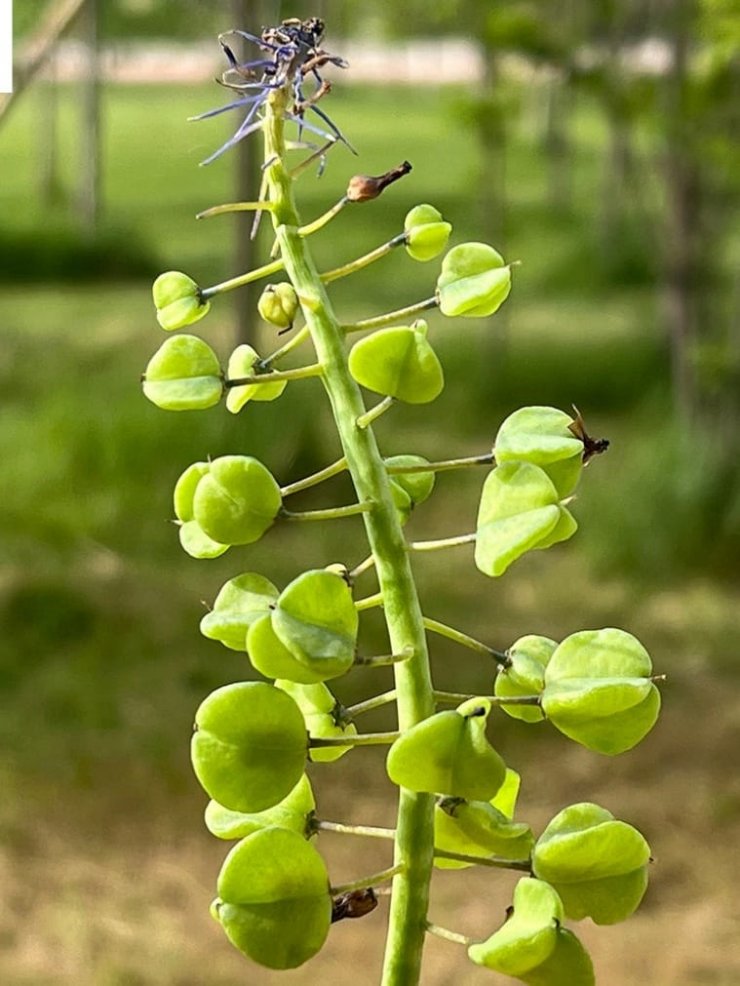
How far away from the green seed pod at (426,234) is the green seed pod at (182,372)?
1.2 inches

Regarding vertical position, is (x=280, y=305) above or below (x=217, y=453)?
above

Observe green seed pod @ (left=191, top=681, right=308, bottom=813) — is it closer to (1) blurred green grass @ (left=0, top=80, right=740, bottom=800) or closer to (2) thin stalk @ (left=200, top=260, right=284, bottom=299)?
(2) thin stalk @ (left=200, top=260, right=284, bottom=299)

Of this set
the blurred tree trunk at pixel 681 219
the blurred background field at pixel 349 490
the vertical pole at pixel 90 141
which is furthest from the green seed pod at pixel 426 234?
the vertical pole at pixel 90 141

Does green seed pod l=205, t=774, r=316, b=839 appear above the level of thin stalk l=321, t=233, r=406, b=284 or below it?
below

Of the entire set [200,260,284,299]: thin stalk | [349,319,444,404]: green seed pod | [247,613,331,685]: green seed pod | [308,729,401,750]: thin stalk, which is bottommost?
[308,729,401,750]: thin stalk

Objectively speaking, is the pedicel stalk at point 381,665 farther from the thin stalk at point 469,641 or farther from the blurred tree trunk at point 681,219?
the blurred tree trunk at point 681,219

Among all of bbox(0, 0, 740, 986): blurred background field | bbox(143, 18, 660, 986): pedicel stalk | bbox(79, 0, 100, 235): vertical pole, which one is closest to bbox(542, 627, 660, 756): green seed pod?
bbox(143, 18, 660, 986): pedicel stalk

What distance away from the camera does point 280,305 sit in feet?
0.60

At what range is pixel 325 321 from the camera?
0.17 metres

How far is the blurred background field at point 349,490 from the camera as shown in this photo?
4.06 feet

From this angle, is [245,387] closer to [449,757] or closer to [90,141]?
[449,757]

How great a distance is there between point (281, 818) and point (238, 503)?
0.15 feet

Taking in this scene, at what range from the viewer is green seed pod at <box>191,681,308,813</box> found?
165 mm

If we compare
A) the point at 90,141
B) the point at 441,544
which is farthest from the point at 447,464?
the point at 90,141
